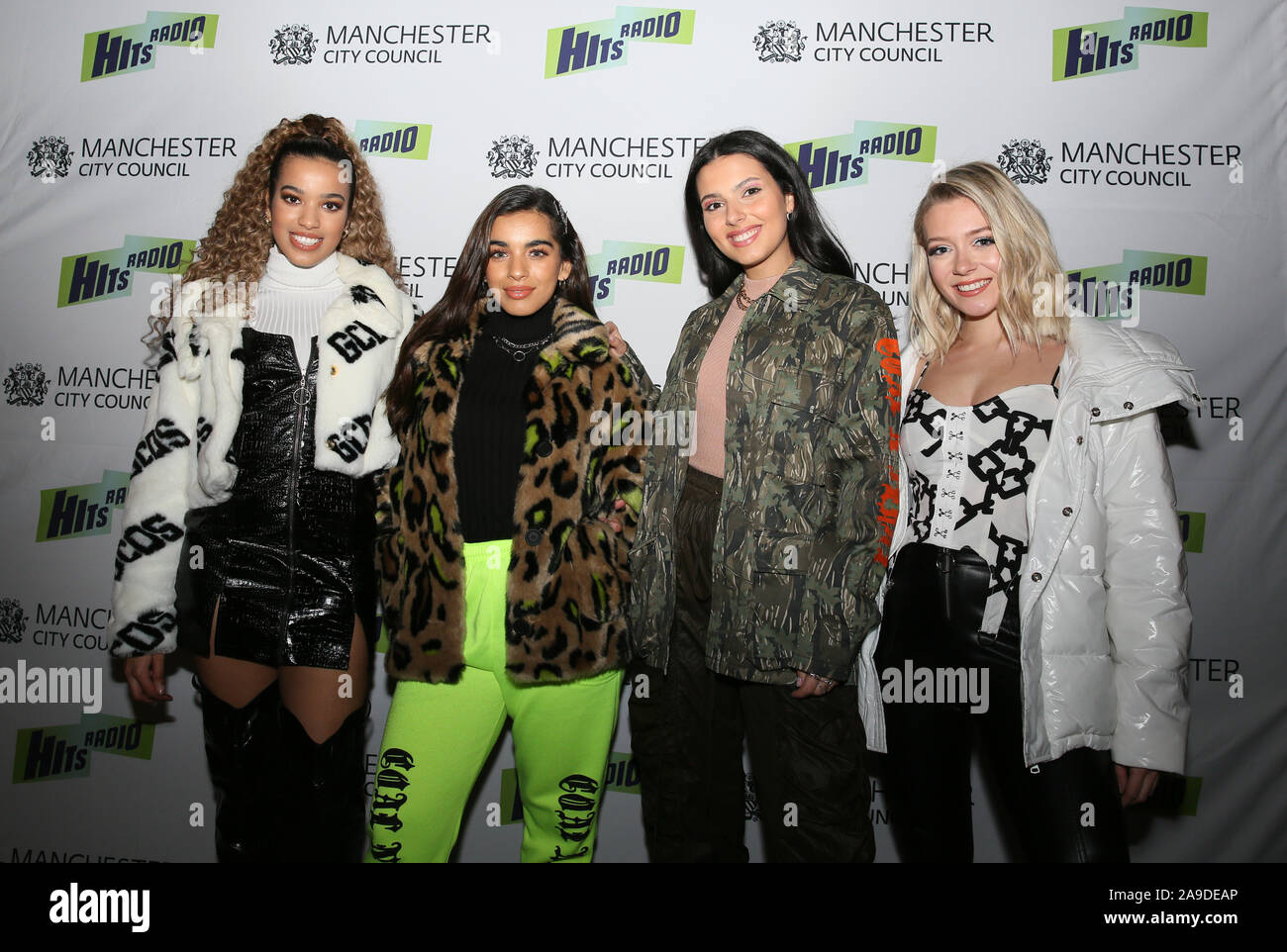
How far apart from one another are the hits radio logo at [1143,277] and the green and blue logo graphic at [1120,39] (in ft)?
2.21

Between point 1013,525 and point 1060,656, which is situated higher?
point 1013,525

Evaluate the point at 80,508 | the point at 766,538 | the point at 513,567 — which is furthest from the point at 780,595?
the point at 80,508

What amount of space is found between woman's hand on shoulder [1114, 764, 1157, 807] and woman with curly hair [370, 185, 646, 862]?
1268 millimetres

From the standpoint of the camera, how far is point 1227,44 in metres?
2.94

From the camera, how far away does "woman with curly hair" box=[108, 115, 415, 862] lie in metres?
2.25

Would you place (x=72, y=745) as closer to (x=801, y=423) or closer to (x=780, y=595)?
(x=780, y=595)

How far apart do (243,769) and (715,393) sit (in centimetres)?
166

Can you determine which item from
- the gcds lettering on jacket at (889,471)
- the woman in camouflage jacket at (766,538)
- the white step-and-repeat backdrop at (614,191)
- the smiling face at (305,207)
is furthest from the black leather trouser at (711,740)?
the smiling face at (305,207)

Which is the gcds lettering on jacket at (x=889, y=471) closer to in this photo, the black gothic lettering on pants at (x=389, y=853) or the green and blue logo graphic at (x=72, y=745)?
the black gothic lettering on pants at (x=389, y=853)

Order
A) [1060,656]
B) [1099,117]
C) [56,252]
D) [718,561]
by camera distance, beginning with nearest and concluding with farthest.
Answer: [1060,656]
[718,561]
[1099,117]
[56,252]

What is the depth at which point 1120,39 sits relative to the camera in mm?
2943

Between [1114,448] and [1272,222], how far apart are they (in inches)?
66.7
